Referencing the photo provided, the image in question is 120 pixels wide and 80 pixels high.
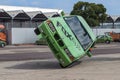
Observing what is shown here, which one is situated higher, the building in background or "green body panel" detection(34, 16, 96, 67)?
"green body panel" detection(34, 16, 96, 67)

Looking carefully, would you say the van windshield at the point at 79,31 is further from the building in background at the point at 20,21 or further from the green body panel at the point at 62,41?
the building in background at the point at 20,21

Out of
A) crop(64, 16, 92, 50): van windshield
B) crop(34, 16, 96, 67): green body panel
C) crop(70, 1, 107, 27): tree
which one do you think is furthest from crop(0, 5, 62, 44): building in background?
crop(34, 16, 96, 67): green body panel

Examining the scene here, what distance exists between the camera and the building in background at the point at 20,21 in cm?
6383

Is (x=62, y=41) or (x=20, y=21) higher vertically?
(x=62, y=41)

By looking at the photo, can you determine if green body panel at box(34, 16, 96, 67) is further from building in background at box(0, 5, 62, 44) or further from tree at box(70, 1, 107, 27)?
tree at box(70, 1, 107, 27)

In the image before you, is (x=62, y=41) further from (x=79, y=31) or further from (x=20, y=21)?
(x=20, y=21)

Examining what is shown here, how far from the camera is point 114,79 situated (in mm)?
15500

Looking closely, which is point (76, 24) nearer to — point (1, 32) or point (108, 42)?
point (1, 32)

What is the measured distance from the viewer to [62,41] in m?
20.4

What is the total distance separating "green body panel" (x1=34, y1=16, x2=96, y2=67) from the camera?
20.3 metres

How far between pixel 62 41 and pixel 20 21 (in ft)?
219

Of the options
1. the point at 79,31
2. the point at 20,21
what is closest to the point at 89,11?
the point at 20,21

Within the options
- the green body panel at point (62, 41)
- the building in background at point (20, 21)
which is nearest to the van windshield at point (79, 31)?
the green body panel at point (62, 41)

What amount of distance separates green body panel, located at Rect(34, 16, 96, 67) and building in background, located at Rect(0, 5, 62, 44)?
42.6 meters
